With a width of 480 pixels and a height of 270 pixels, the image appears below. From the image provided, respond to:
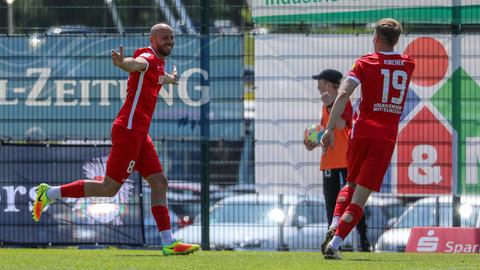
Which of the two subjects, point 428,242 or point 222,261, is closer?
point 222,261

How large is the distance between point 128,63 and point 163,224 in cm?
171

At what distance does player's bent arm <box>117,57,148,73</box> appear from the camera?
10.7 m

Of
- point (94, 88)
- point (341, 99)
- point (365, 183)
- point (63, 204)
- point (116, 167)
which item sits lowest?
point (63, 204)

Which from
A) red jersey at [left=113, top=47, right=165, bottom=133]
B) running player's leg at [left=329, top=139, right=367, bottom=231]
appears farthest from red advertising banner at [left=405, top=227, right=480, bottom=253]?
red jersey at [left=113, top=47, right=165, bottom=133]

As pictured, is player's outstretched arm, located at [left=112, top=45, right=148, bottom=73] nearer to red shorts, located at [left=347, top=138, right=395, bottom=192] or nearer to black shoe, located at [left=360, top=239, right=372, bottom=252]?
red shorts, located at [left=347, top=138, right=395, bottom=192]

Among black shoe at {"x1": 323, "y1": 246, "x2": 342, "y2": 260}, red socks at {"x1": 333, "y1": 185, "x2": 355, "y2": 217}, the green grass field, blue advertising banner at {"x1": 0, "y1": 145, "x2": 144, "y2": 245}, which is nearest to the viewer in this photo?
the green grass field

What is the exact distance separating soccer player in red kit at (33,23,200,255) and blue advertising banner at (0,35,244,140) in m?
3.10

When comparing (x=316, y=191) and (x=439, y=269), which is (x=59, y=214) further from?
(x=439, y=269)

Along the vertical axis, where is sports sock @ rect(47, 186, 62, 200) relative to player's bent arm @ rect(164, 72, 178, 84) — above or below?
below

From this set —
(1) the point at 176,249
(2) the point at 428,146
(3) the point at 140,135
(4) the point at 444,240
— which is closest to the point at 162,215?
(1) the point at 176,249

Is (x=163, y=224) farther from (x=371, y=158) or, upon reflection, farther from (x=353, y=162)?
(x=371, y=158)

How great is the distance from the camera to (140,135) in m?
11.4

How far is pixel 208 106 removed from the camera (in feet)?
48.4

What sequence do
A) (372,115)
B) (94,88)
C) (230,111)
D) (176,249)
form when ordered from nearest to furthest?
1. (372,115)
2. (176,249)
3. (230,111)
4. (94,88)
